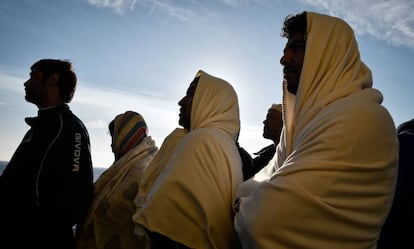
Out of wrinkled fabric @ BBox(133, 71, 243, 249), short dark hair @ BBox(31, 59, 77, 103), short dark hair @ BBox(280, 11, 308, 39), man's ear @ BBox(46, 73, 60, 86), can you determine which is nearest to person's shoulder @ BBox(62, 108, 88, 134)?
short dark hair @ BBox(31, 59, 77, 103)

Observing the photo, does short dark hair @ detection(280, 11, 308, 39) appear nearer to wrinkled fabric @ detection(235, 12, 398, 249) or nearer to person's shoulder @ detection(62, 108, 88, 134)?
wrinkled fabric @ detection(235, 12, 398, 249)

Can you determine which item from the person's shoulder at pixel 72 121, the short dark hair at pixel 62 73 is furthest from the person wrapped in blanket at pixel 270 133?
the short dark hair at pixel 62 73

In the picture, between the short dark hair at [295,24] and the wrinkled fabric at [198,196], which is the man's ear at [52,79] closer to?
the wrinkled fabric at [198,196]

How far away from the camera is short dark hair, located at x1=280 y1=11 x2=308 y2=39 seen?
7.84 ft

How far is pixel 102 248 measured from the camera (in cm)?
354

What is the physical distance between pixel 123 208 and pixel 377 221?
2780 mm

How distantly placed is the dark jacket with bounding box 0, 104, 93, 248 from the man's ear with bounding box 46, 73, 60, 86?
0.82m

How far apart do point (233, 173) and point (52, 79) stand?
2.70m

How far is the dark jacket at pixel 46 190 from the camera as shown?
3.05 metres

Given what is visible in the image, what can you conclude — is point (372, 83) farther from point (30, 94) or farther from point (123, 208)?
point (30, 94)

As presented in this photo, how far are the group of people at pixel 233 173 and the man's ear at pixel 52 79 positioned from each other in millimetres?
13

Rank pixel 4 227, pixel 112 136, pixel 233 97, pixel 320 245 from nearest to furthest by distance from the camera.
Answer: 1. pixel 320 245
2. pixel 4 227
3. pixel 233 97
4. pixel 112 136

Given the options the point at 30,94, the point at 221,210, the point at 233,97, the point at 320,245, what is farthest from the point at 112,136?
the point at 320,245

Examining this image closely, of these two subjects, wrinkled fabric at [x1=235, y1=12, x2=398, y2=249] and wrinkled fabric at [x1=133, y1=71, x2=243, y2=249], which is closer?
wrinkled fabric at [x1=235, y1=12, x2=398, y2=249]
